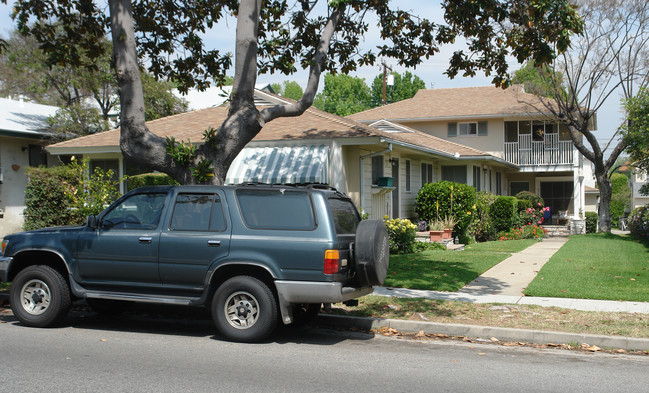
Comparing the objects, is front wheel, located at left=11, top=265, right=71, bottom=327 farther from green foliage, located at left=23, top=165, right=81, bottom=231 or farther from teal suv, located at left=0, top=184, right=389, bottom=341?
green foliage, located at left=23, top=165, right=81, bottom=231

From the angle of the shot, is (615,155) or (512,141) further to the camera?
(512,141)

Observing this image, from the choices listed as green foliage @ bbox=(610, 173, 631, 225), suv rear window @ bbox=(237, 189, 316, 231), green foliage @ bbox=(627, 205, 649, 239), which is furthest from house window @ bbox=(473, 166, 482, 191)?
green foliage @ bbox=(610, 173, 631, 225)

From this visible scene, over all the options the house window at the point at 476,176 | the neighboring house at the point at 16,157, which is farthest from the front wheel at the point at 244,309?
the house window at the point at 476,176

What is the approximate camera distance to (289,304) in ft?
23.5

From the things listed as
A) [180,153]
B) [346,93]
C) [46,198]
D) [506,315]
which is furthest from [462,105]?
[346,93]

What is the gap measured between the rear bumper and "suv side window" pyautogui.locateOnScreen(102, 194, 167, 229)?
2.01 metres

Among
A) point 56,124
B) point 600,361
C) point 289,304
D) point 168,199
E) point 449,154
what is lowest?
point 600,361

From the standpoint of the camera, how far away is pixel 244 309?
24.1 ft

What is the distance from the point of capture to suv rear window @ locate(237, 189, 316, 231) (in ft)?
24.0

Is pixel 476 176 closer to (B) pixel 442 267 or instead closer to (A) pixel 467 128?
(A) pixel 467 128

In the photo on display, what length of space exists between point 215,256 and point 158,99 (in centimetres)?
2276

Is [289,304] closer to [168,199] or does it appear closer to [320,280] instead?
[320,280]

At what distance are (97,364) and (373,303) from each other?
14.5 feet

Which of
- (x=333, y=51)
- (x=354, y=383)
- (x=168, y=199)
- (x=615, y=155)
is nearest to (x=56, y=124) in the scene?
(x=333, y=51)
